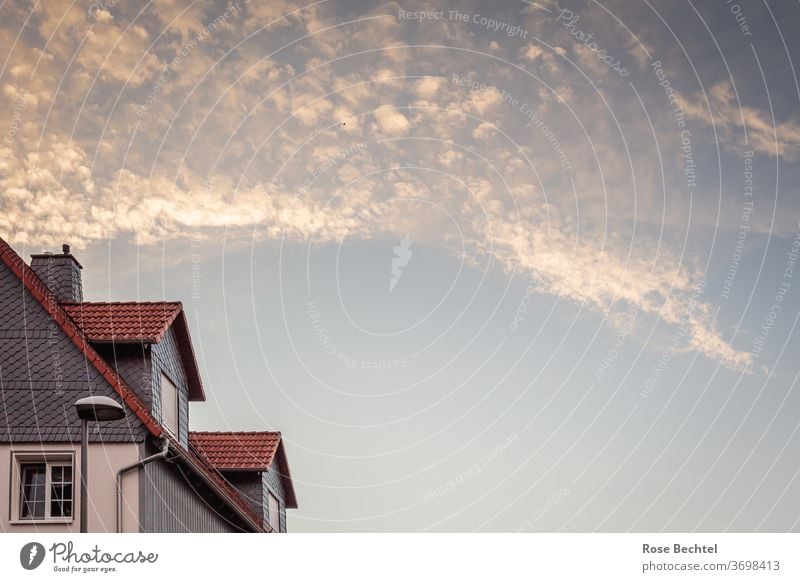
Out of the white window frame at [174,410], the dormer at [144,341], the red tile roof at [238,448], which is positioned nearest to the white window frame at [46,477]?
the dormer at [144,341]

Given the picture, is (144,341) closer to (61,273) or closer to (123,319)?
(123,319)

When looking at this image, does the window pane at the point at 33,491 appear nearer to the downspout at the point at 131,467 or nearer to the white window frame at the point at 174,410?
the downspout at the point at 131,467

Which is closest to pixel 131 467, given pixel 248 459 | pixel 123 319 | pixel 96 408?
pixel 123 319

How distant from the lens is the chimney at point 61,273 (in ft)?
83.6

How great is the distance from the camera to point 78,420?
21375 mm

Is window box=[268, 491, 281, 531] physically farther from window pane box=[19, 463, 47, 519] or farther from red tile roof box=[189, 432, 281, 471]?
window pane box=[19, 463, 47, 519]

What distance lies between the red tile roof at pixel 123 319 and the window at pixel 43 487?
2.79 metres

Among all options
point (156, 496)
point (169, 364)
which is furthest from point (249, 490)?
point (156, 496)

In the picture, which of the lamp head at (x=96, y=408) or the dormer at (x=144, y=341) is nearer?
the lamp head at (x=96, y=408)

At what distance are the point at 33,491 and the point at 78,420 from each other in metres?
1.50

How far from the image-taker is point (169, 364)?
25578mm
